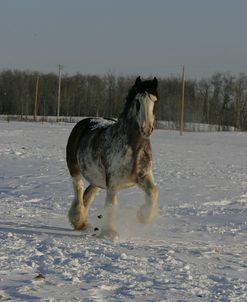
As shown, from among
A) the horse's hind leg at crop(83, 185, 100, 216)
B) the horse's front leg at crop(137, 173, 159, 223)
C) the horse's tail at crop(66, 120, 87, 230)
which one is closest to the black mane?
the horse's front leg at crop(137, 173, 159, 223)

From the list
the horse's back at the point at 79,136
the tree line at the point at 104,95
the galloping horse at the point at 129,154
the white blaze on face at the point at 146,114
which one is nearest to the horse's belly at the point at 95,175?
the galloping horse at the point at 129,154

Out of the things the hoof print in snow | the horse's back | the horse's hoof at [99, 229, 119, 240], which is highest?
the horse's back

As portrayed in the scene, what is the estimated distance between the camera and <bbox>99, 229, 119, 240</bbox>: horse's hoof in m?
6.99

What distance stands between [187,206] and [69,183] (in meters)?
3.65

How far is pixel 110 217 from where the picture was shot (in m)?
7.18

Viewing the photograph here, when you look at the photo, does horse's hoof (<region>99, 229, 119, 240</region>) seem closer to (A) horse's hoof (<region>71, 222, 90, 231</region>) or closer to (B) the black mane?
(A) horse's hoof (<region>71, 222, 90, 231</region>)

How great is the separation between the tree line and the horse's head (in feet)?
259

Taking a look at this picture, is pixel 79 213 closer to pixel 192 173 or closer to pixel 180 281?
pixel 180 281

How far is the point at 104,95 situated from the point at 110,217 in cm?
9499

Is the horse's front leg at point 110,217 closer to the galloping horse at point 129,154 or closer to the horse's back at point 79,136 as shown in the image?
the galloping horse at point 129,154

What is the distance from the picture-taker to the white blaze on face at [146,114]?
6777mm

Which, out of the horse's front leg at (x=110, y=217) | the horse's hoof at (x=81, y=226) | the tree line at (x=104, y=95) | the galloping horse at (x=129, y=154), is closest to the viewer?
the galloping horse at (x=129, y=154)

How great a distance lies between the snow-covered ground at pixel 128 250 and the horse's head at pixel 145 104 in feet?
4.60

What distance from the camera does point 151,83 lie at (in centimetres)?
706
